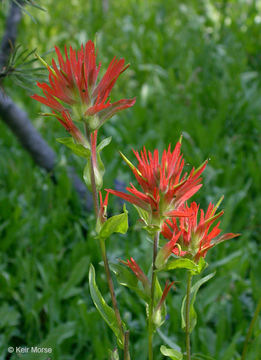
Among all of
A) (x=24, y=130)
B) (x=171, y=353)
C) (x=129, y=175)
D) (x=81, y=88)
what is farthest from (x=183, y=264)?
(x=129, y=175)

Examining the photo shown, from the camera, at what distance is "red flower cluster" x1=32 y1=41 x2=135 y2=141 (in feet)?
2.90

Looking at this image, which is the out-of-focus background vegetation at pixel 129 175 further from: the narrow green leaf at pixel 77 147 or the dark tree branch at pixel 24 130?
the narrow green leaf at pixel 77 147

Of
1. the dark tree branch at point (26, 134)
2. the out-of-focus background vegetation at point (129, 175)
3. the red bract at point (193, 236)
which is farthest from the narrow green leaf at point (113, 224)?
the dark tree branch at point (26, 134)

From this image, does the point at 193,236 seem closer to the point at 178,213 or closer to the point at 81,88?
the point at 178,213

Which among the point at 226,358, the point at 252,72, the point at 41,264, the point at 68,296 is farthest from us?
the point at 252,72

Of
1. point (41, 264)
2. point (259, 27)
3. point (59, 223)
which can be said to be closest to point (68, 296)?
point (41, 264)

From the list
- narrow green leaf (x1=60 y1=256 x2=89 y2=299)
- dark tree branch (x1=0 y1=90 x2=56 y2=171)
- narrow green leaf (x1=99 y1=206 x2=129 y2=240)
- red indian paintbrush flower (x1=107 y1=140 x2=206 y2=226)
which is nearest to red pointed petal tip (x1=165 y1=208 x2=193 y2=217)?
red indian paintbrush flower (x1=107 y1=140 x2=206 y2=226)

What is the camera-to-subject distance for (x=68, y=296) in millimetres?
1877

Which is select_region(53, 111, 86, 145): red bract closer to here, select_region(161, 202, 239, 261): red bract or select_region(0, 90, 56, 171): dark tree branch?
select_region(161, 202, 239, 261): red bract

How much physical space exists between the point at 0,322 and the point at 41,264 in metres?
0.34

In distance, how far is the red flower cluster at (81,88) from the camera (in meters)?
0.89

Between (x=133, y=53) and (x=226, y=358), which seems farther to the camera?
(x=133, y=53)

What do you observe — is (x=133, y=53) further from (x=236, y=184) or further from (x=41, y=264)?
(x=41, y=264)

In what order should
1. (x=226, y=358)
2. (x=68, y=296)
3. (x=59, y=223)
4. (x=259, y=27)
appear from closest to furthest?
(x=226, y=358) → (x=68, y=296) → (x=59, y=223) → (x=259, y=27)
